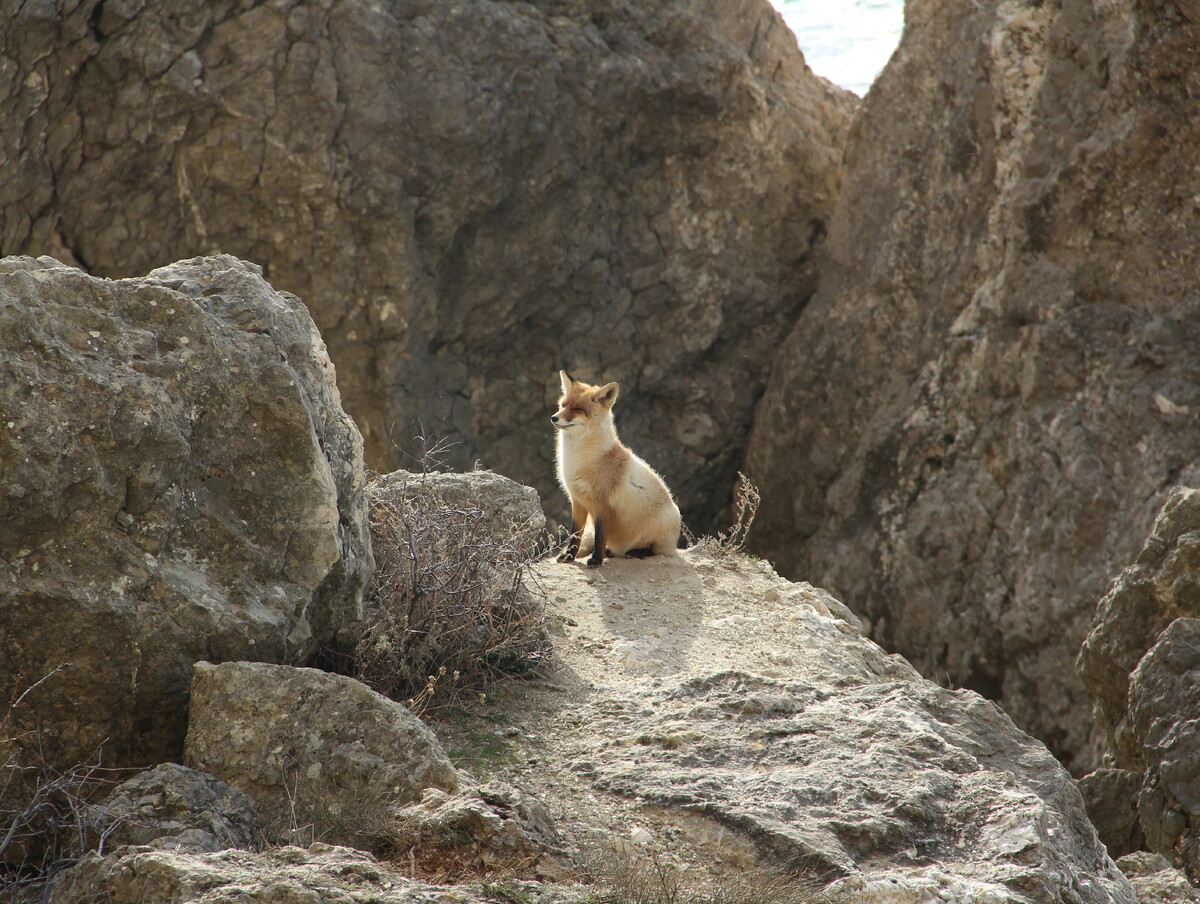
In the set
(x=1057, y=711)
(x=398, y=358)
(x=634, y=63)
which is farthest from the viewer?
(x=634, y=63)

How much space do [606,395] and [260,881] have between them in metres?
5.49

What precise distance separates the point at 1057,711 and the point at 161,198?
9732mm

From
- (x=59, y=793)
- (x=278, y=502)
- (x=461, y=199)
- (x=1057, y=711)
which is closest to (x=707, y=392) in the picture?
(x=461, y=199)

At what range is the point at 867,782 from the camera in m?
3.70

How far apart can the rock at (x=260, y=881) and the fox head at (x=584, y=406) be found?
4.94m

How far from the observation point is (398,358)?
11219mm

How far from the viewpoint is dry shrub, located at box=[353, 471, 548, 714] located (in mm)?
4266

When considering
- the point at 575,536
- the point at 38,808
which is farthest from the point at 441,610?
the point at 575,536

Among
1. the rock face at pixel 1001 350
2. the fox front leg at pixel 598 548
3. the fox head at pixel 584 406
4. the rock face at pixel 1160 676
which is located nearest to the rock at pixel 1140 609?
the rock face at pixel 1160 676

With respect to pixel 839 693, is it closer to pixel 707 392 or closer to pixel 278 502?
pixel 278 502

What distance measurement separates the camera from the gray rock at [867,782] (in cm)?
325

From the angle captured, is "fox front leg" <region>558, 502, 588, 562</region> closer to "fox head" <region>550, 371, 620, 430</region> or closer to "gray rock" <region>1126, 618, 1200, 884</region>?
"fox head" <region>550, 371, 620, 430</region>

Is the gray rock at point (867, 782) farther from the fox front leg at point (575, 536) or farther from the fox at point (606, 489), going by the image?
the fox at point (606, 489)

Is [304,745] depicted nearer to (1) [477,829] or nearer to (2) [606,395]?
(1) [477,829]
